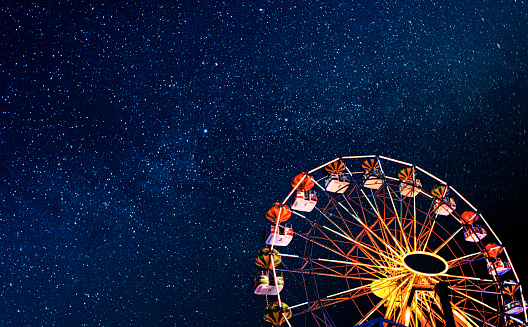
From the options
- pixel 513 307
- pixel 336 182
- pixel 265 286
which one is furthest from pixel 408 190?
pixel 265 286

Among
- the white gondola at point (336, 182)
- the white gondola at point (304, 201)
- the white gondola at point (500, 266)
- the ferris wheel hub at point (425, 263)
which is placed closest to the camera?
the ferris wheel hub at point (425, 263)

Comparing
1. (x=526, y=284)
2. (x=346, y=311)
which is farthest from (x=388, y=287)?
(x=526, y=284)

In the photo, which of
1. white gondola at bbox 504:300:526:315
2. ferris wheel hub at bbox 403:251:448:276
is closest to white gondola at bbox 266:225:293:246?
ferris wheel hub at bbox 403:251:448:276

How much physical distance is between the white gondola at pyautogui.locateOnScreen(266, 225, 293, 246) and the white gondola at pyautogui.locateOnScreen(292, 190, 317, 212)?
0.60 meters

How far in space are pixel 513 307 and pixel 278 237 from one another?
5.06 meters

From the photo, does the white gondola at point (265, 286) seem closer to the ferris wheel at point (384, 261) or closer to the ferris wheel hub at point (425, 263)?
the ferris wheel at point (384, 261)

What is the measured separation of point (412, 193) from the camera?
36.6ft

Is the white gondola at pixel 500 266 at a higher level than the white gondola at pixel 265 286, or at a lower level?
lower

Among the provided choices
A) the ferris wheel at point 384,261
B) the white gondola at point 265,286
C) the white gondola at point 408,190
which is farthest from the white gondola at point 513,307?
the white gondola at point 265,286

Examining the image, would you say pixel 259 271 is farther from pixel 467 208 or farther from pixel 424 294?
pixel 467 208

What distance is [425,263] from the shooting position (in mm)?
8266

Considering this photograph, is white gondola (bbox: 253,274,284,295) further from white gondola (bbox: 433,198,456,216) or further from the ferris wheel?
white gondola (bbox: 433,198,456,216)

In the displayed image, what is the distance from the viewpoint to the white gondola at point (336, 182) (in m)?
10.3

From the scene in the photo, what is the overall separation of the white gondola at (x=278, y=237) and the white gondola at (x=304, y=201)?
0.60m
